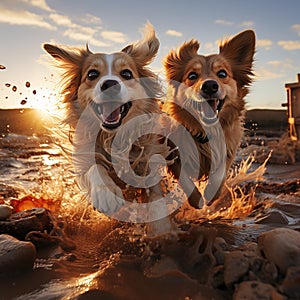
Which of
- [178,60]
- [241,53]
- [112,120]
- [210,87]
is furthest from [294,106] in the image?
[112,120]

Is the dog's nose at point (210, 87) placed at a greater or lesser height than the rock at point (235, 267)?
greater

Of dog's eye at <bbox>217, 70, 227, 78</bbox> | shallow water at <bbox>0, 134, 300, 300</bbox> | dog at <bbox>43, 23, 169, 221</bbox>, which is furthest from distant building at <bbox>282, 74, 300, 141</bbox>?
dog at <bbox>43, 23, 169, 221</bbox>

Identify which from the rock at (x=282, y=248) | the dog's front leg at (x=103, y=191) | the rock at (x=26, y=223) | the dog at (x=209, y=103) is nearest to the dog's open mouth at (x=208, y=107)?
the dog at (x=209, y=103)

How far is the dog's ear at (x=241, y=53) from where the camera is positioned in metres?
4.55

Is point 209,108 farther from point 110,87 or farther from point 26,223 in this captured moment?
point 26,223

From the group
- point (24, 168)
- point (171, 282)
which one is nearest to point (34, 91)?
point (171, 282)

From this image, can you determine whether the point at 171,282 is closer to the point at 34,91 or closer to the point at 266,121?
the point at 34,91

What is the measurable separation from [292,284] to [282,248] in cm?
26

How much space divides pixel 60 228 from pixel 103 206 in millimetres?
571

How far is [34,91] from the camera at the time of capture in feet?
13.3

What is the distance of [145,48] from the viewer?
13.7ft

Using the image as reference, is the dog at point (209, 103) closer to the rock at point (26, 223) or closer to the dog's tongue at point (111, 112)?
the dog's tongue at point (111, 112)

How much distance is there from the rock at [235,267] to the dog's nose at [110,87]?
179 cm

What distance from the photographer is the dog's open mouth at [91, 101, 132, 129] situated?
138 inches
